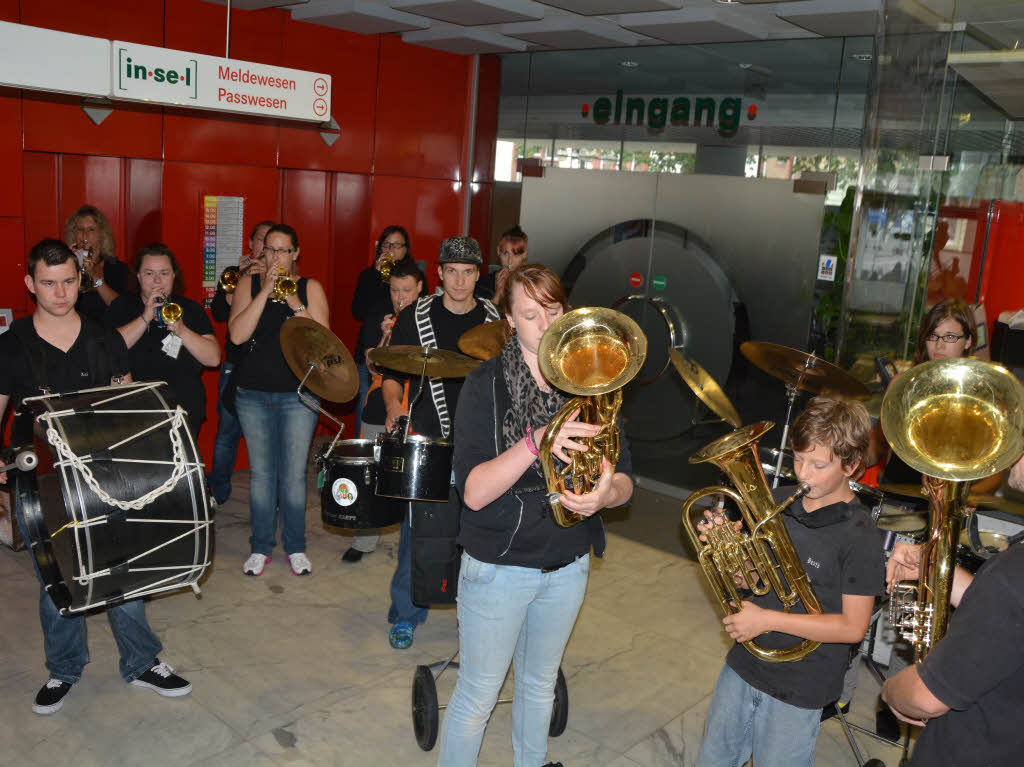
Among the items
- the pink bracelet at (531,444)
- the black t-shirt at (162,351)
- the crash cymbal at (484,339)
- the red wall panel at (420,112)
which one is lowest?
the black t-shirt at (162,351)

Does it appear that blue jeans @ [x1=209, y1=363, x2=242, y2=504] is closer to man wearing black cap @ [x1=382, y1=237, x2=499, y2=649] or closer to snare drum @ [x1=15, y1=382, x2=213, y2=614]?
man wearing black cap @ [x1=382, y1=237, x2=499, y2=649]

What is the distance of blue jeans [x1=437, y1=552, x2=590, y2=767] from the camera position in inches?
92.8

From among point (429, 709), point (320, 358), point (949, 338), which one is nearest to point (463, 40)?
point (320, 358)

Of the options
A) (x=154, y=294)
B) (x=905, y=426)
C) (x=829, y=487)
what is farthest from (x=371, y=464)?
(x=905, y=426)

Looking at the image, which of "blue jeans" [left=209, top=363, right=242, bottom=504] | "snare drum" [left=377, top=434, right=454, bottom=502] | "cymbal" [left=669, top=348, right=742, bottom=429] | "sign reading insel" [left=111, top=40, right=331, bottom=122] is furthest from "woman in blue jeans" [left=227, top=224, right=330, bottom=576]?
"cymbal" [left=669, top=348, right=742, bottom=429]

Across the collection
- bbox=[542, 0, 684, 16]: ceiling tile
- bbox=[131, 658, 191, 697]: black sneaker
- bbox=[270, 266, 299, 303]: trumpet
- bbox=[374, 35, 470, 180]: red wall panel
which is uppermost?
bbox=[542, 0, 684, 16]: ceiling tile

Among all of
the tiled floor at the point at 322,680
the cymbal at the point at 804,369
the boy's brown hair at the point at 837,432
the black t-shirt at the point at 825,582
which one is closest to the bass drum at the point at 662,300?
the tiled floor at the point at 322,680

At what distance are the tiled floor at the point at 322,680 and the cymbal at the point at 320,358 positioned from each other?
107 centimetres

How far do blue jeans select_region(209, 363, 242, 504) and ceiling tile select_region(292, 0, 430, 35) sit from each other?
238 centimetres

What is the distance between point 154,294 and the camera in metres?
4.27

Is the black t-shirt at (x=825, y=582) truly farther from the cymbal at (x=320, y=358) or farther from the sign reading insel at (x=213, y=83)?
the sign reading insel at (x=213, y=83)

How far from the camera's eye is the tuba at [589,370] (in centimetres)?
212

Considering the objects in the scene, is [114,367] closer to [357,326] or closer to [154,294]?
[154,294]

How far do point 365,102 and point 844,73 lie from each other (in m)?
3.33
